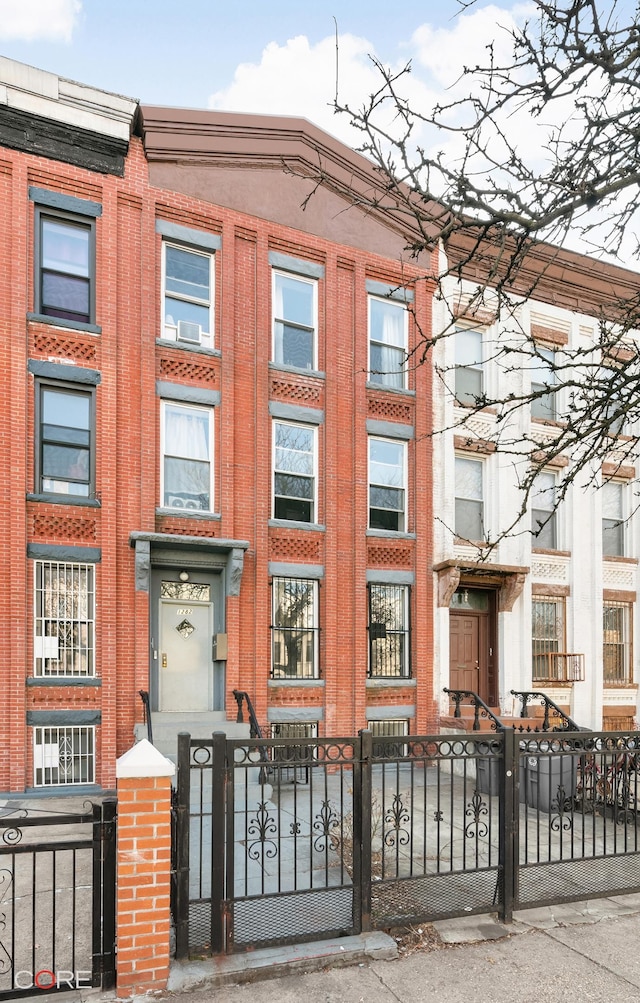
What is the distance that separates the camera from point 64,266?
1185cm

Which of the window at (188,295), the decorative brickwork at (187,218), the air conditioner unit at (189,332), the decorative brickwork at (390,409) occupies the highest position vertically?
the decorative brickwork at (187,218)

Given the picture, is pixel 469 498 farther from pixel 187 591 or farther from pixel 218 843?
pixel 218 843

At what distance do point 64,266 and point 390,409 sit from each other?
695cm

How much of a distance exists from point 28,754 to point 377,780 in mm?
5781

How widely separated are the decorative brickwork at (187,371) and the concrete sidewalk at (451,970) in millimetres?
9769

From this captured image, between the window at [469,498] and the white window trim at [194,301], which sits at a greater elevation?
the white window trim at [194,301]

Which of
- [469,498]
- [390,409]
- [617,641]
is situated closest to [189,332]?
[390,409]

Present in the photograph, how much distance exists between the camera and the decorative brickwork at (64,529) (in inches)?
440

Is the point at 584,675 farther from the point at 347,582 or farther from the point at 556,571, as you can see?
the point at 347,582

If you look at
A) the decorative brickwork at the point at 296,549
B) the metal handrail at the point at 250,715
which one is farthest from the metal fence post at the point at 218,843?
the decorative brickwork at the point at 296,549

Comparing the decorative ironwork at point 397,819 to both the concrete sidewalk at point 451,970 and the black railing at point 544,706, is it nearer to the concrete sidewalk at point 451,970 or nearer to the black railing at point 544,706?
the concrete sidewalk at point 451,970

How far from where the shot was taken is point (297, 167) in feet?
44.7

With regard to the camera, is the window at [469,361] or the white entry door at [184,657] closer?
the white entry door at [184,657]

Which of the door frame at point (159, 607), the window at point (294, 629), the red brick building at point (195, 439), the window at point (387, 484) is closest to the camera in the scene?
the red brick building at point (195, 439)
